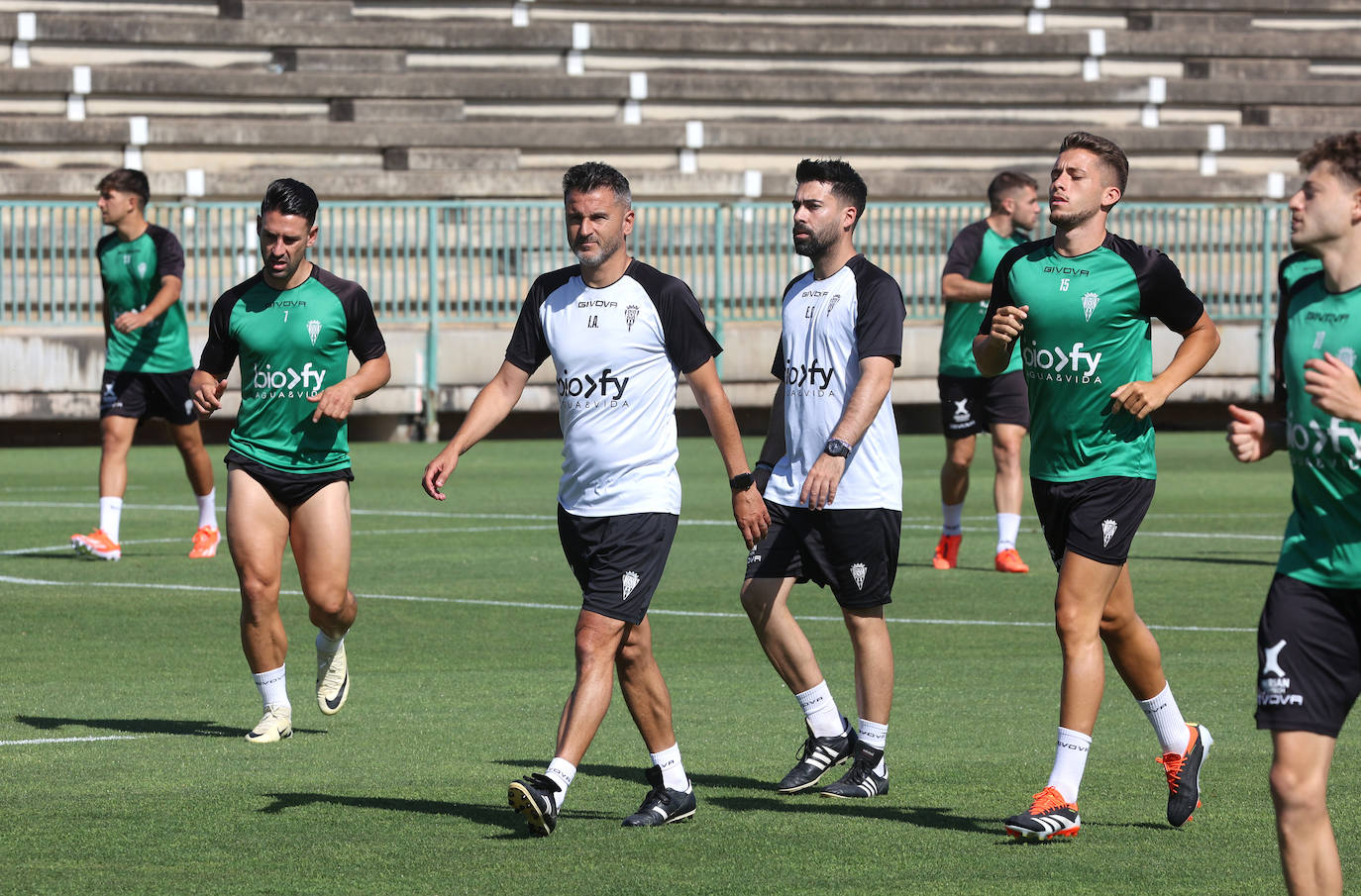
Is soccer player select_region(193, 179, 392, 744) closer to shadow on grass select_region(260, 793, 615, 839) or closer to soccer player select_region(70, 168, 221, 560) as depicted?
shadow on grass select_region(260, 793, 615, 839)

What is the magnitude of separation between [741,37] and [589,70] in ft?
7.47

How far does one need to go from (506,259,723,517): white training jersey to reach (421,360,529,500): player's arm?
248mm

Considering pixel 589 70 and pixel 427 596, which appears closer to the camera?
pixel 427 596

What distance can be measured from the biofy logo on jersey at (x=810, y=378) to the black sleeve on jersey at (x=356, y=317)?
1.88 m

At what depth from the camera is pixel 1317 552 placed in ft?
15.9

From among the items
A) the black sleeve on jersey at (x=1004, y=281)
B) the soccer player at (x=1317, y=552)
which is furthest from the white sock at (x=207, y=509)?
Result: the soccer player at (x=1317, y=552)

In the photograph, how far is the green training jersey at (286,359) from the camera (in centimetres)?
821

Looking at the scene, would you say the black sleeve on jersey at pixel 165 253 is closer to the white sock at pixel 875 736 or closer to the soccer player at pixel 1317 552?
the white sock at pixel 875 736

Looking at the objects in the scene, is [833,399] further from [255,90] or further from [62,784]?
[255,90]

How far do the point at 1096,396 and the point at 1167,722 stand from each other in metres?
1.11

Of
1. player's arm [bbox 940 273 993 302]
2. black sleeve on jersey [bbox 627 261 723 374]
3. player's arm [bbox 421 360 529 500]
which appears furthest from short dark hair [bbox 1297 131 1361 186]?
player's arm [bbox 940 273 993 302]

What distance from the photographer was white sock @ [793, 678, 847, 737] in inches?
287

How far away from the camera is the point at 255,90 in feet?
88.8

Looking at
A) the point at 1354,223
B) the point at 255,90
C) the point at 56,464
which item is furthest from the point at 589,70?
the point at 1354,223
